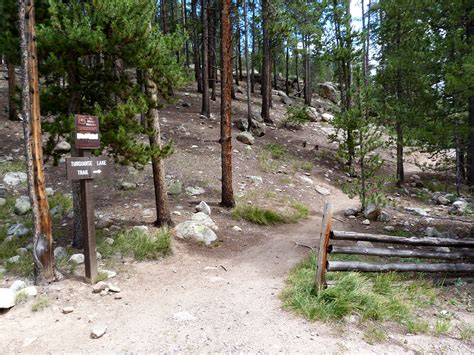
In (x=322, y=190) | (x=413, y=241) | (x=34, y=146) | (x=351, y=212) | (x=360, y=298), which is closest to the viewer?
(x=360, y=298)

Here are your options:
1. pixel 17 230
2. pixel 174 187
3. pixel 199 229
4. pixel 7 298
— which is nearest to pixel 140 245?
pixel 199 229

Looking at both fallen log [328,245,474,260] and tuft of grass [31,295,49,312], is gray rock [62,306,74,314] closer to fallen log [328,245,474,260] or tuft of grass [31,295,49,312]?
tuft of grass [31,295,49,312]

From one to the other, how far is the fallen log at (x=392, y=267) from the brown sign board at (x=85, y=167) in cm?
402

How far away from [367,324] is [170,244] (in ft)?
13.7

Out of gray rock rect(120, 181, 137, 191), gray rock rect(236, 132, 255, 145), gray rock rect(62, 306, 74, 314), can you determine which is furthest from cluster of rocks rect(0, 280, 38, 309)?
gray rock rect(236, 132, 255, 145)

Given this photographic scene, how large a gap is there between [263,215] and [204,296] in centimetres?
473

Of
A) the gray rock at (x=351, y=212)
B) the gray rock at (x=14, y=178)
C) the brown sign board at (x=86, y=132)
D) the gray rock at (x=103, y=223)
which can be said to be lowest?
the gray rock at (x=351, y=212)

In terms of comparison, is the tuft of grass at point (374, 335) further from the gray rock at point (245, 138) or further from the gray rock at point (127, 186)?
the gray rock at point (245, 138)

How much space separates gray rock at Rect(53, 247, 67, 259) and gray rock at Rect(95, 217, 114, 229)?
1217mm

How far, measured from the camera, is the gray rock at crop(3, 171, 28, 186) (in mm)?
10070

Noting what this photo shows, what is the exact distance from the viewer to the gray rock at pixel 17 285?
16.2 feet

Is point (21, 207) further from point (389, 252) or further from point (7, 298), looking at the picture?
point (389, 252)

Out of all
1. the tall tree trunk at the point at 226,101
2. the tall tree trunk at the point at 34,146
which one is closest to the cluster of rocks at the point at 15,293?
the tall tree trunk at the point at 34,146

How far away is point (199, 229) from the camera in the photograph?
7.95 m
